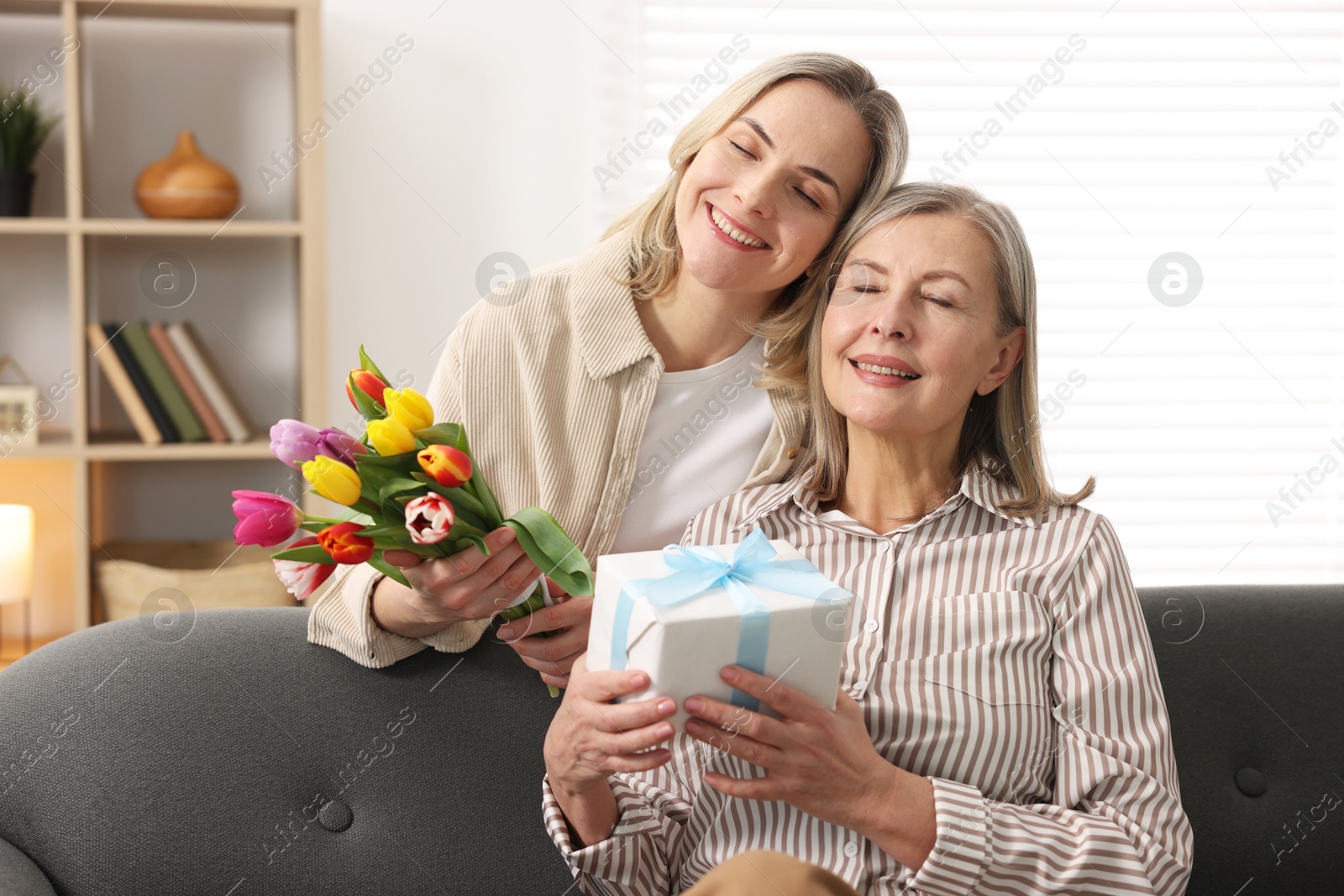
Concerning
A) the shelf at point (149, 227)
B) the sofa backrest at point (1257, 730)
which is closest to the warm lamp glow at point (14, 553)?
the shelf at point (149, 227)

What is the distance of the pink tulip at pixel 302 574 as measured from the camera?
3.56 feet

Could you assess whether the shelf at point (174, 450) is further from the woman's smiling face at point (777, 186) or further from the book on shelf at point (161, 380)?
the woman's smiling face at point (777, 186)

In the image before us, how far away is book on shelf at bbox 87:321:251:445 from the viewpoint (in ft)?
8.82

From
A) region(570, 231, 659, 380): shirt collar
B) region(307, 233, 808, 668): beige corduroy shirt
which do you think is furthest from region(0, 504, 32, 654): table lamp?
region(570, 231, 659, 380): shirt collar

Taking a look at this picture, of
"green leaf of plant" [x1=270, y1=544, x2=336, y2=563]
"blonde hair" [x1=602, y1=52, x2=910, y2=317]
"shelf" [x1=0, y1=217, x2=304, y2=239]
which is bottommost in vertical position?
"green leaf of plant" [x1=270, y1=544, x2=336, y2=563]

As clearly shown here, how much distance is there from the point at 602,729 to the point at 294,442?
1.36 ft

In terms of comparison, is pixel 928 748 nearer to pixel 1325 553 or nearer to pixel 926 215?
pixel 926 215

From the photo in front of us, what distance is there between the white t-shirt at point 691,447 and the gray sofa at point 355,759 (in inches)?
11.3

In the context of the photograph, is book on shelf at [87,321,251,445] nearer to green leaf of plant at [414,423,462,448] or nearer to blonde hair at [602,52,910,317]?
blonde hair at [602,52,910,317]

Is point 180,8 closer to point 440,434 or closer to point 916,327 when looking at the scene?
point 440,434

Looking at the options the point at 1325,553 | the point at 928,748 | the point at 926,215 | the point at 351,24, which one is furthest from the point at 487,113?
the point at 1325,553

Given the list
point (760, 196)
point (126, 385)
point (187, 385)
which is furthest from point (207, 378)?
point (760, 196)

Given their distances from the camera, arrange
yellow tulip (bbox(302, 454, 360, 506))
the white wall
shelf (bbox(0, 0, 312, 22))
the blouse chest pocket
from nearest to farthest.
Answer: yellow tulip (bbox(302, 454, 360, 506)) → the blouse chest pocket → shelf (bbox(0, 0, 312, 22)) → the white wall

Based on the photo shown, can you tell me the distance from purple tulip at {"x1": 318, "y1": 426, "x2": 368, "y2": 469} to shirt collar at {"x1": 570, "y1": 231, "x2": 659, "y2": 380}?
505mm
